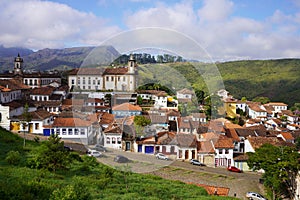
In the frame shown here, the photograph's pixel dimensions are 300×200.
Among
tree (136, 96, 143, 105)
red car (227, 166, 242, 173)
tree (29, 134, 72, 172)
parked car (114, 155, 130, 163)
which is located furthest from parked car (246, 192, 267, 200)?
tree (29, 134, 72, 172)

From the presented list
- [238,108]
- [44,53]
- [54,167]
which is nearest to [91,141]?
[54,167]

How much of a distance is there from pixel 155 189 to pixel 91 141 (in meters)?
8.85

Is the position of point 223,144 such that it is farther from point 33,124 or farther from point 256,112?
point 256,112

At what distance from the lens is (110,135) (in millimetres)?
15828

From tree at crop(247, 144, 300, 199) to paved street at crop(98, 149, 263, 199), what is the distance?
3.93ft

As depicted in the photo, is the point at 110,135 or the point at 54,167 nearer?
the point at 54,167

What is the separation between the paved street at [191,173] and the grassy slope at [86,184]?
199 centimetres

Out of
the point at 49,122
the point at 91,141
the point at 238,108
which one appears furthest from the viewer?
the point at 238,108

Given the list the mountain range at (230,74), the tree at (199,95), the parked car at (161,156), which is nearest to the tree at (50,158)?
the mountain range at (230,74)

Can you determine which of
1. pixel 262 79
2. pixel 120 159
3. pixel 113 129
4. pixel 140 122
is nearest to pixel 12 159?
pixel 120 159

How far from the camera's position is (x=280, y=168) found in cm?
1219

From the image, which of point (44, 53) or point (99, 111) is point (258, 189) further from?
point (44, 53)

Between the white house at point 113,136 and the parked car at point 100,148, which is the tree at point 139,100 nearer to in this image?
the white house at point 113,136

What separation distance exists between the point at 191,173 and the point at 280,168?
4.32 meters
